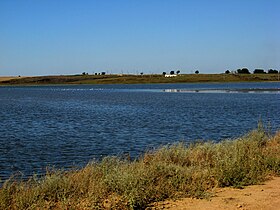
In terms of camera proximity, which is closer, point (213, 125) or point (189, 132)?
point (189, 132)

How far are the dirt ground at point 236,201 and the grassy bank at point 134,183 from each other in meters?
0.28

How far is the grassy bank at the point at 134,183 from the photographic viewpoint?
26.0 feet

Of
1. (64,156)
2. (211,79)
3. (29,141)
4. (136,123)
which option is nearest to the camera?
(64,156)

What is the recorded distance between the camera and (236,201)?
27.5 feet

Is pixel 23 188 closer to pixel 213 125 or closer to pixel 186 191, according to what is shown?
pixel 186 191

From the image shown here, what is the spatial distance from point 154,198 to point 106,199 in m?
0.98

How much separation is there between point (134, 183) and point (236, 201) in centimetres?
210

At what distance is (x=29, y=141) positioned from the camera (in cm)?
2192

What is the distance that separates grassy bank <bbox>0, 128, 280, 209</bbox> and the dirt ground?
0.28 m

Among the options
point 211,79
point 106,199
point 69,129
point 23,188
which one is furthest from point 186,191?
point 211,79

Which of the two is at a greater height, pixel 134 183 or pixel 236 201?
pixel 134 183

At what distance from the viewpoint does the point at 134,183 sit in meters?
8.48

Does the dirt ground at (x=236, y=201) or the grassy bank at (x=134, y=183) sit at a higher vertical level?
the grassy bank at (x=134, y=183)

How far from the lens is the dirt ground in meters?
8.00
